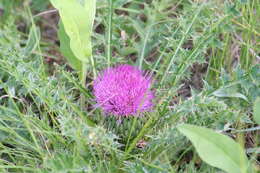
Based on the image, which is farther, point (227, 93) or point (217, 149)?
point (227, 93)

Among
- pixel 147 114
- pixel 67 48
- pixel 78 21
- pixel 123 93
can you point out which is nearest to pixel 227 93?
pixel 147 114

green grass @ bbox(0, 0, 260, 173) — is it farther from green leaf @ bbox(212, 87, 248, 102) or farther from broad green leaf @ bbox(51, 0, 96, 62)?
broad green leaf @ bbox(51, 0, 96, 62)

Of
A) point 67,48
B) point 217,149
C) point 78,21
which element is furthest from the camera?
point 67,48

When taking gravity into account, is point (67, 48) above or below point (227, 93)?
above

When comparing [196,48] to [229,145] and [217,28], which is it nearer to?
[217,28]

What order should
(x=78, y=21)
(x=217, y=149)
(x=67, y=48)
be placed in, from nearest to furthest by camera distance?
(x=217, y=149) → (x=78, y=21) → (x=67, y=48)

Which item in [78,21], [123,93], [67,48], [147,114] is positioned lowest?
[147,114]

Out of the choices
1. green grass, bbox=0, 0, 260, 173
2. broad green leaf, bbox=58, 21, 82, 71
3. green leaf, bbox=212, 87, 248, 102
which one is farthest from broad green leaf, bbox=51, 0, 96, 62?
green leaf, bbox=212, 87, 248, 102

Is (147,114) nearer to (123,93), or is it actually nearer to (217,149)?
(123,93)
